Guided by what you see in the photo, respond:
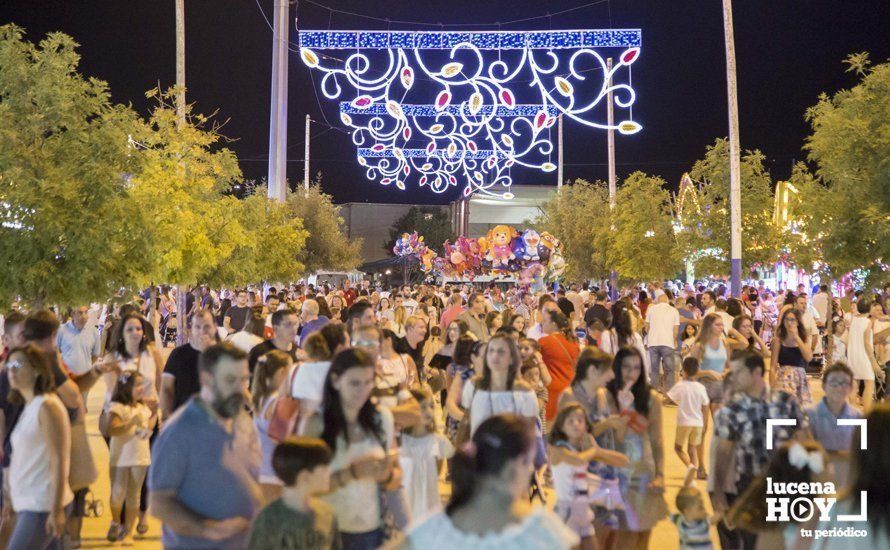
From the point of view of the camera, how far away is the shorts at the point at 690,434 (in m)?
10.1

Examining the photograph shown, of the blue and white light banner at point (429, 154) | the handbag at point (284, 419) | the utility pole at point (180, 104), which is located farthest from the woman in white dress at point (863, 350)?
the blue and white light banner at point (429, 154)

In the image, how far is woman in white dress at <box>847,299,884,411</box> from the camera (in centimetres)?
1404

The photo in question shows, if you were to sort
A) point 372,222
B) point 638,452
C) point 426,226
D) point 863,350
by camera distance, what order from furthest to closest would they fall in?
point 372,222 < point 426,226 < point 863,350 < point 638,452

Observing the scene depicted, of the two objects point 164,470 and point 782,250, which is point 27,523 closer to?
point 164,470

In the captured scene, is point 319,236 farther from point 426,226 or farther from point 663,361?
point 426,226

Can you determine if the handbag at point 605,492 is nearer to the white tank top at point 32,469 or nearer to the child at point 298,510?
the child at point 298,510

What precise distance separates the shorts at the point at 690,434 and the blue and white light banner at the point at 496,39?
1325cm

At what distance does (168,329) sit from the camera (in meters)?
29.0

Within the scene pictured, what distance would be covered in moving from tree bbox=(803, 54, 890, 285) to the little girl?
1252cm

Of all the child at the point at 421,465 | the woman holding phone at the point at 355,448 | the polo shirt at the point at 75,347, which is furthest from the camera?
the polo shirt at the point at 75,347

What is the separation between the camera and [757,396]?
5859mm

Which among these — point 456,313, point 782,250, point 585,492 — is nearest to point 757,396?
point 585,492

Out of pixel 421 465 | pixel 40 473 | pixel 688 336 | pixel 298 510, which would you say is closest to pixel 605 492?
pixel 421 465

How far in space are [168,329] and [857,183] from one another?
1914 cm
